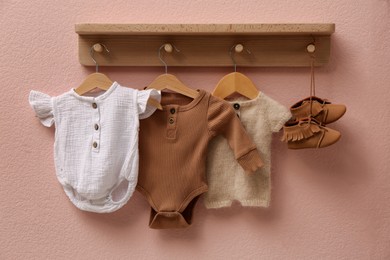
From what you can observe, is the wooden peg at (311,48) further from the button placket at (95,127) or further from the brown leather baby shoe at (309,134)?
the button placket at (95,127)

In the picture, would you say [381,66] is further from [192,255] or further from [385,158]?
[192,255]

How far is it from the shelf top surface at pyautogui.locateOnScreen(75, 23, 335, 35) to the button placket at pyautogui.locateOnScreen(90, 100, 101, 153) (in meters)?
0.19

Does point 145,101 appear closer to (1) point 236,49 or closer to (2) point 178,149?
(2) point 178,149

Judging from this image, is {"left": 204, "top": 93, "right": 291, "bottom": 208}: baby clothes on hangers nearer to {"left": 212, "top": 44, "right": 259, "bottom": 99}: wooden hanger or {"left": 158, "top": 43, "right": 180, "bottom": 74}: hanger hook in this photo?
{"left": 212, "top": 44, "right": 259, "bottom": 99}: wooden hanger

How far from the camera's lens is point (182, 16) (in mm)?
1022

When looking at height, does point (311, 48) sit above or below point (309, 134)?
above

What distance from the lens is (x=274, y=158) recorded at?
3.44 feet

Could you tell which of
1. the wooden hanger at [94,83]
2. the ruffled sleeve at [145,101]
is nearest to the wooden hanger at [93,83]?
the wooden hanger at [94,83]

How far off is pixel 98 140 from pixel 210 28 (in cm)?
40

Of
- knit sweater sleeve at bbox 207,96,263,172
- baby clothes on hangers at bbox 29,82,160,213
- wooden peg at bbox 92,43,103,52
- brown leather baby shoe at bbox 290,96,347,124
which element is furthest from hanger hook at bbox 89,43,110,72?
brown leather baby shoe at bbox 290,96,347,124

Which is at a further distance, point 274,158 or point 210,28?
point 274,158

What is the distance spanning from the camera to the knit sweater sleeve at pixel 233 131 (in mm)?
936

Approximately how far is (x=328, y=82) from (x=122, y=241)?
0.75m

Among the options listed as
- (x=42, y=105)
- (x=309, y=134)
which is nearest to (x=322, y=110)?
(x=309, y=134)
